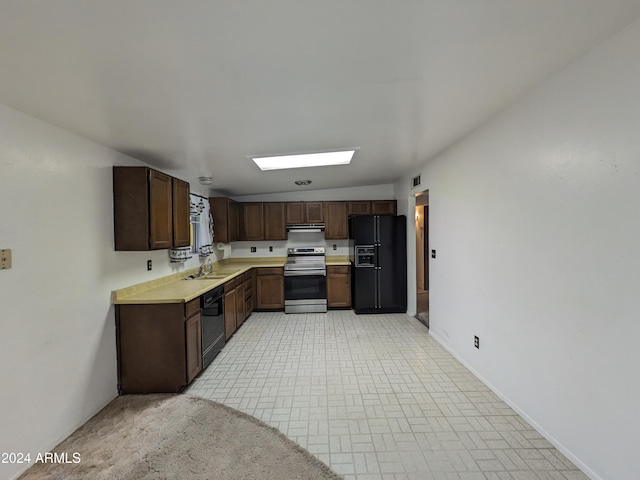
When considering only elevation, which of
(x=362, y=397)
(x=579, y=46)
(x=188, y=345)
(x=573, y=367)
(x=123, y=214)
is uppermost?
(x=579, y=46)

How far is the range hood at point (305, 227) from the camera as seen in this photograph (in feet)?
17.5

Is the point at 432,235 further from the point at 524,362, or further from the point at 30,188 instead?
the point at 30,188

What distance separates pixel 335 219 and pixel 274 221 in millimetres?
1172

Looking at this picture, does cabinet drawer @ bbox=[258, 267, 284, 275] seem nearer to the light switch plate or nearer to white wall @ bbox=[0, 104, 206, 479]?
white wall @ bbox=[0, 104, 206, 479]

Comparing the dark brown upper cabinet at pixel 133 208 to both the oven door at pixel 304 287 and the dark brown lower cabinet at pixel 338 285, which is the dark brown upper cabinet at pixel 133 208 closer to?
the oven door at pixel 304 287

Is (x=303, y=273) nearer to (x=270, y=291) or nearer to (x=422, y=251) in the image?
(x=270, y=291)

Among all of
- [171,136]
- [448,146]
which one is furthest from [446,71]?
[171,136]

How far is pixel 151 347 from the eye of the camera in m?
2.51

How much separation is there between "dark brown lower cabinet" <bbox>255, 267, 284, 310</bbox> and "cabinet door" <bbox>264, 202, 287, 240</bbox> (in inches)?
27.5

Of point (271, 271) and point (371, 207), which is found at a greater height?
point (371, 207)

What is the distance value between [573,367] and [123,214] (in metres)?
3.49

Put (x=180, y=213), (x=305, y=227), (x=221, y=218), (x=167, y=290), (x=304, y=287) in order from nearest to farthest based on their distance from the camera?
(x=167, y=290) → (x=180, y=213) → (x=221, y=218) → (x=304, y=287) → (x=305, y=227)

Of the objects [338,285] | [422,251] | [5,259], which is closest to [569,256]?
[5,259]

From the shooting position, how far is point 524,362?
205 cm
